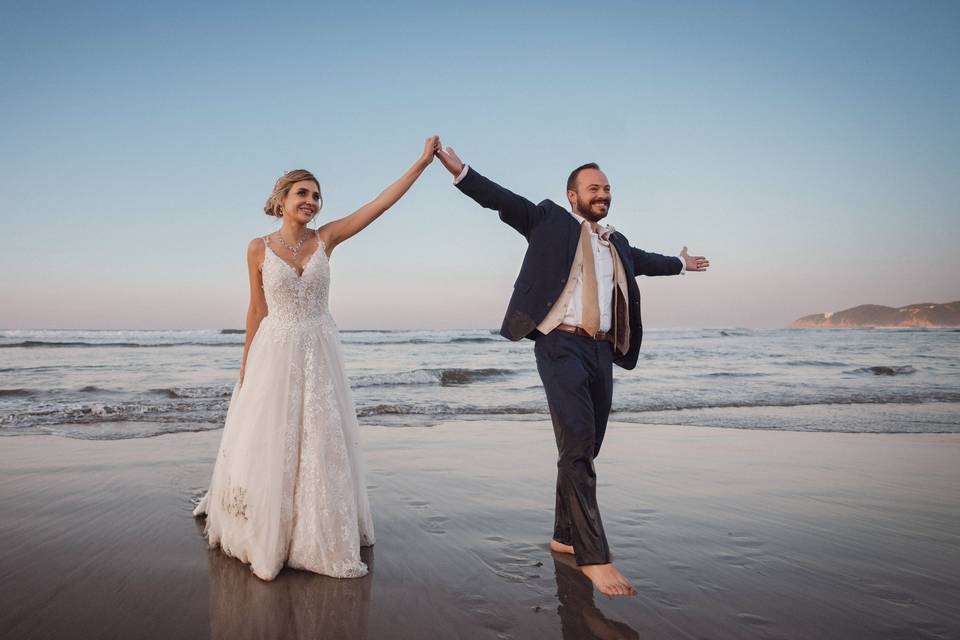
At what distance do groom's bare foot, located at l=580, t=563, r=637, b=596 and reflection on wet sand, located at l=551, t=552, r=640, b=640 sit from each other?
0.06 meters

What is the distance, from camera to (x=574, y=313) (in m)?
3.79

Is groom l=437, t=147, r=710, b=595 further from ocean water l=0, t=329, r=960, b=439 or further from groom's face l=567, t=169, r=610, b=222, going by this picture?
ocean water l=0, t=329, r=960, b=439

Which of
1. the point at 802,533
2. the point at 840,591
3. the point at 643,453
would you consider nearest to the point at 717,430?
the point at 643,453

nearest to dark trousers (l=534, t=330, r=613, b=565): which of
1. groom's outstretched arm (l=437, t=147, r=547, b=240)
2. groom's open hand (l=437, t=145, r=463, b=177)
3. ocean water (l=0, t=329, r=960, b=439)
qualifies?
groom's outstretched arm (l=437, t=147, r=547, b=240)

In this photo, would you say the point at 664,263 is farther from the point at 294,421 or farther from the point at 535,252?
the point at 294,421

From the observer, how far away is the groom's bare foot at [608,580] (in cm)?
321

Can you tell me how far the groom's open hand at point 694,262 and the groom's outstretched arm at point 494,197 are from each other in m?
1.68

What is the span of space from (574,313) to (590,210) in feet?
2.38

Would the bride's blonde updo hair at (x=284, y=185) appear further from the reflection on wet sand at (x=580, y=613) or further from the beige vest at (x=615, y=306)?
the reflection on wet sand at (x=580, y=613)

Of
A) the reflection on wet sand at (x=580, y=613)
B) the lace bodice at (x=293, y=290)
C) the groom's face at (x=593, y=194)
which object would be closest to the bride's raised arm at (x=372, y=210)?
the lace bodice at (x=293, y=290)

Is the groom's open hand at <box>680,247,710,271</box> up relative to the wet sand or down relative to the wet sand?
up

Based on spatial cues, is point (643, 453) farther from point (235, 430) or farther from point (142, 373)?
point (142, 373)

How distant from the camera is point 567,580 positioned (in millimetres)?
3391

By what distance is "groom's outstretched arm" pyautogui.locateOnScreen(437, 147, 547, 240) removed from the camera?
3838 millimetres
